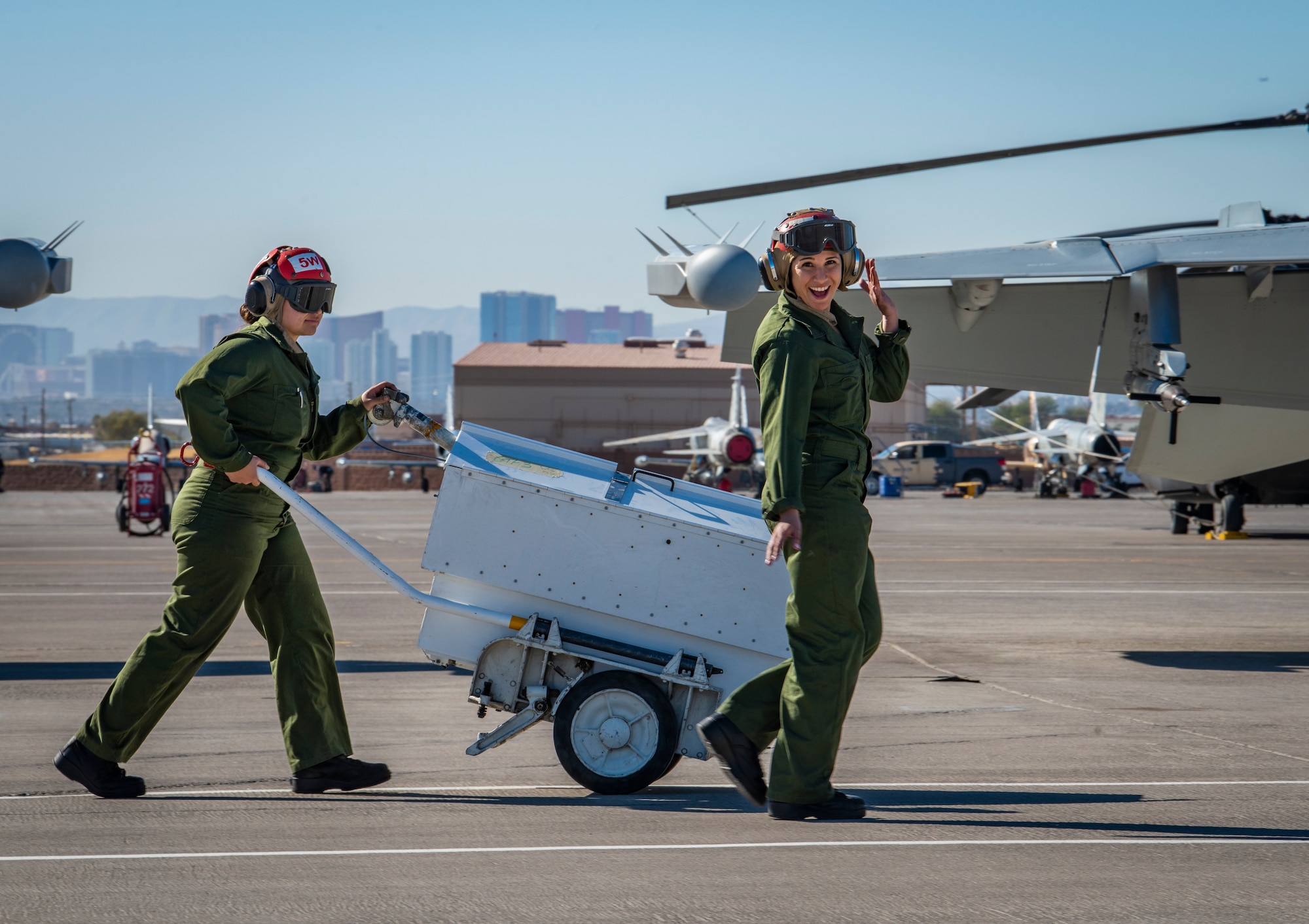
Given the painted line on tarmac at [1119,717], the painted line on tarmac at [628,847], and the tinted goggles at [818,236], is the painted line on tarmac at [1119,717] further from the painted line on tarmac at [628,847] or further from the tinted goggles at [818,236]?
the tinted goggles at [818,236]

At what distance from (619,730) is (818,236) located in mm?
2115

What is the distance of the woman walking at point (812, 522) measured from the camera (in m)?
4.54

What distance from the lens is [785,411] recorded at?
177 inches

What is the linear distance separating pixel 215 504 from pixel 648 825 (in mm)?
2096

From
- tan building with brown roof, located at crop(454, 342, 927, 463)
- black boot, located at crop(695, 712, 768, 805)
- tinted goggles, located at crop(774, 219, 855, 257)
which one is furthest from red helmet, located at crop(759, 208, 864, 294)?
tan building with brown roof, located at crop(454, 342, 927, 463)

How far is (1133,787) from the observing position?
5367 millimetres

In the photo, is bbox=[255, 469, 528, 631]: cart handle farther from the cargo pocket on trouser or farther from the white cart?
the cargo pocket on trouser

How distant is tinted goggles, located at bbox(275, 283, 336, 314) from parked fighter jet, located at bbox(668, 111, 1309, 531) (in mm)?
4175

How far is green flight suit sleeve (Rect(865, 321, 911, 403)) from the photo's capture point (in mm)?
4941

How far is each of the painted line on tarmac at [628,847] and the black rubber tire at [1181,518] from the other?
949 inches

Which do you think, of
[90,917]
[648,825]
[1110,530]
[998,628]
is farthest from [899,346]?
[1110,530]

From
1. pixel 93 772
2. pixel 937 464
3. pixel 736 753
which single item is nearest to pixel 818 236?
pixel 736 753

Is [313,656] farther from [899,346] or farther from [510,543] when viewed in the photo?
[899,346]

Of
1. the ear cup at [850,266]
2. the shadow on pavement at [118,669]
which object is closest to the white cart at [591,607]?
the ear cup at [850,266]
